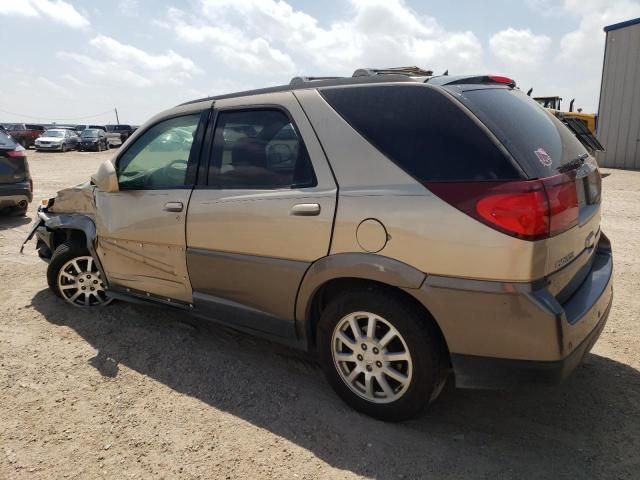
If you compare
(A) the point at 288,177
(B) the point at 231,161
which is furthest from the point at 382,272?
(B) the point at 231,161

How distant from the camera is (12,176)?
7.89 meters

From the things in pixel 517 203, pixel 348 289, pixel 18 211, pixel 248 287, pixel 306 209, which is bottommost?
pixel 18 211

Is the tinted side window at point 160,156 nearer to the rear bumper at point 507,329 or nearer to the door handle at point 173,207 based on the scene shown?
the door handle at point 173,207

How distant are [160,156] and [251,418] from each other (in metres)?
1.99

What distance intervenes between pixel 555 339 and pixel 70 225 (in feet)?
12.6

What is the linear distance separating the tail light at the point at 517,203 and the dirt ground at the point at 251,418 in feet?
3.85

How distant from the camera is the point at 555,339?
218 cm

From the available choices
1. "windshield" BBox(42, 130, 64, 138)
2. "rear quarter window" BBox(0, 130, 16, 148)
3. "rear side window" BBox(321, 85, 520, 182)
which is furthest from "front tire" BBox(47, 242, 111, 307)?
"windshield" BBox(42, 130, 64, 138)

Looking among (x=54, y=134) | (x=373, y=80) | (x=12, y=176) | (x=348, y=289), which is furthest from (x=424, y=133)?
(x=54, y=134)

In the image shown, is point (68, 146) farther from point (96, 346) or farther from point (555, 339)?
point (555, 339)

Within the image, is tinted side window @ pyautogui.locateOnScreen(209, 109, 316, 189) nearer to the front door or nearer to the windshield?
the front door

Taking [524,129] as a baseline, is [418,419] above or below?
below

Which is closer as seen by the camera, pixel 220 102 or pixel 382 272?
pixel 382 272

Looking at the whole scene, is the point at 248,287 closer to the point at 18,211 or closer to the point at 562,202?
the point at 562,202
